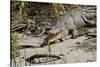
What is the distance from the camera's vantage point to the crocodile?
2.20 m

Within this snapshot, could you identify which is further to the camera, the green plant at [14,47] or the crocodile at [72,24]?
the crocodile at [72,24]

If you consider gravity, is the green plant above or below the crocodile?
below

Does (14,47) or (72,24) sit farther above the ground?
(72,24)

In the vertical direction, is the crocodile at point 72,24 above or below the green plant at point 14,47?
above

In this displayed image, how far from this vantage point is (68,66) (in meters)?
2.26

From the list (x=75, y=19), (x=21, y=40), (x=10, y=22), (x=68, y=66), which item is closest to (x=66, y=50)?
(x=68, y=66)

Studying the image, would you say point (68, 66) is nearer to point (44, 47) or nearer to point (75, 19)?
point (44, 47)

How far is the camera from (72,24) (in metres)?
2.27

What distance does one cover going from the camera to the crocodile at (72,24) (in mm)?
2203

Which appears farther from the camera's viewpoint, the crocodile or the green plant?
the crocodile

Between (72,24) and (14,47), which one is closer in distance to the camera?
(14,47)
